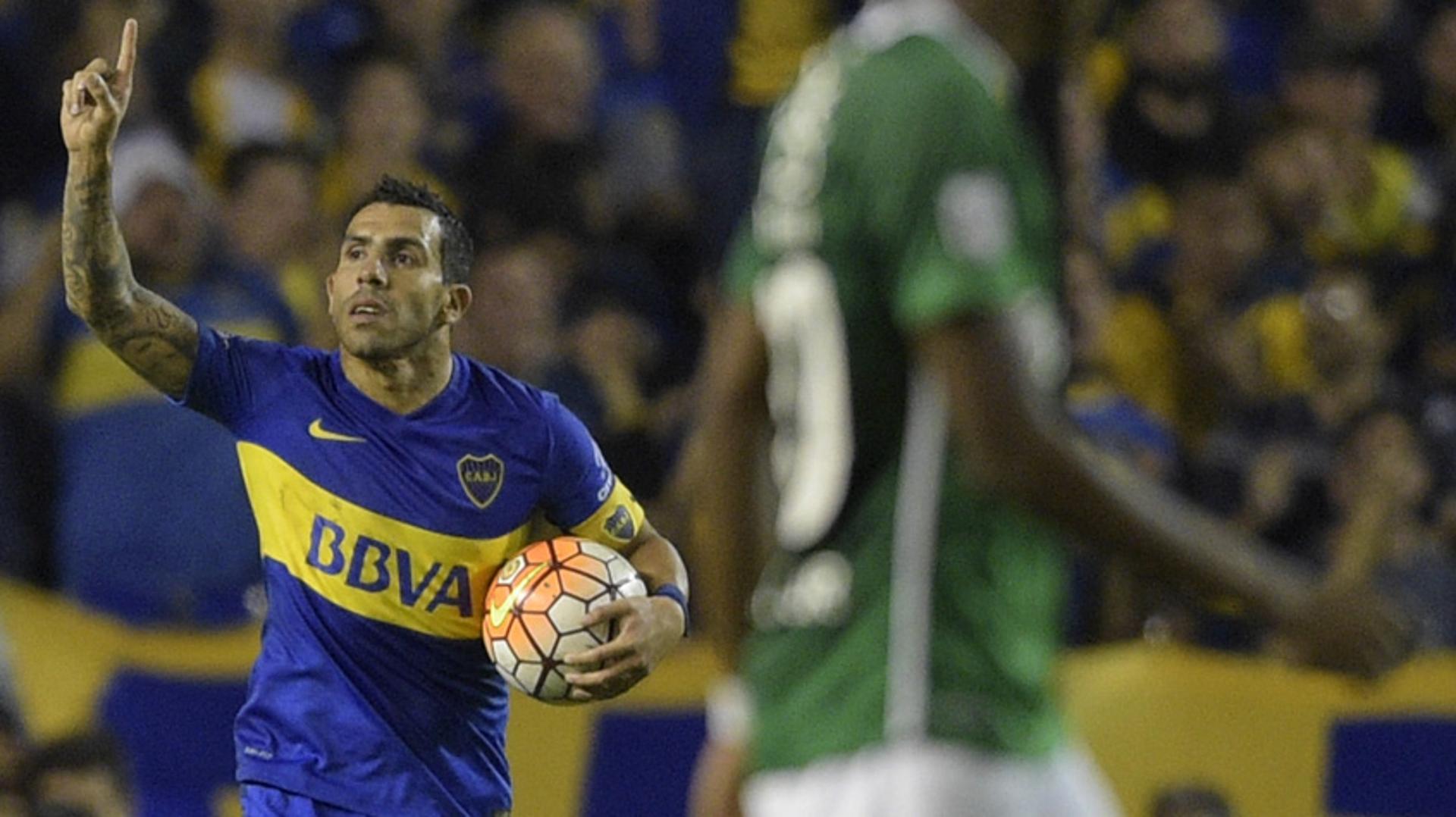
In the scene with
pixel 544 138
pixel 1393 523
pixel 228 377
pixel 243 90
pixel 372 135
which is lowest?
pixel 228 377

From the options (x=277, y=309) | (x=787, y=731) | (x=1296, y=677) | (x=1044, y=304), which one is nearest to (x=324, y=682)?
(x=787, y=731)

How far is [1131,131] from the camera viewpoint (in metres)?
11.9

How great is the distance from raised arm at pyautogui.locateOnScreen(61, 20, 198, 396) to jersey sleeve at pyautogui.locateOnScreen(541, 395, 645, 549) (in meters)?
0.87

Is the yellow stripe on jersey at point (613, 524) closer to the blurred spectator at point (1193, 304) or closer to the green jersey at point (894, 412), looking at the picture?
the green jersey at point (894, 412)

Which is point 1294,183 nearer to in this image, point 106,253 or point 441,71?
point 441,71

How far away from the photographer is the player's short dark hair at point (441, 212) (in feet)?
19.4

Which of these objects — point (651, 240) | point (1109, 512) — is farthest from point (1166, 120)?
point (1109, 512)

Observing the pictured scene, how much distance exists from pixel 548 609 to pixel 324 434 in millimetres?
746

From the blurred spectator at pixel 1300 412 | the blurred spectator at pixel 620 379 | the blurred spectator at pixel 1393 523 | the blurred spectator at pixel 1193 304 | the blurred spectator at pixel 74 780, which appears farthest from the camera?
the blurred spectator at pixel 1193 304

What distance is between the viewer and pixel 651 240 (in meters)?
10.7

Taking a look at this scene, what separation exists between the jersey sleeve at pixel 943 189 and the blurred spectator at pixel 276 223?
5827mm

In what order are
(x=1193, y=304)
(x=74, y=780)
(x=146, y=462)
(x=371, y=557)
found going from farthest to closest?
(x=1193, y=304) < (x=146, y=462) < (x=74, y=780) < (x=371, y=557)

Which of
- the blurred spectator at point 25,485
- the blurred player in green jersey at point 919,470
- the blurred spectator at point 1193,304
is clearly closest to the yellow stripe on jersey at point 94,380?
the blurred spectator at point 25,485

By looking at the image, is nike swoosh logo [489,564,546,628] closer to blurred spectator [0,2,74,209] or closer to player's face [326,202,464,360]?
player's face [326,202,464,360]
